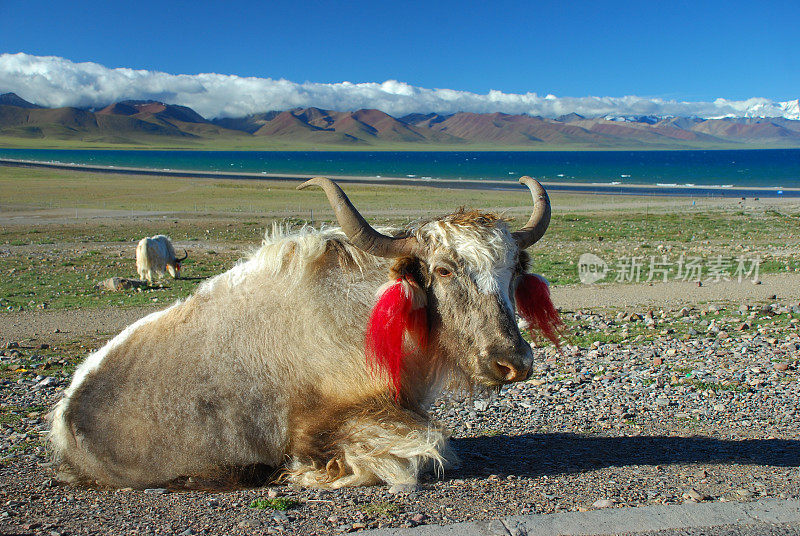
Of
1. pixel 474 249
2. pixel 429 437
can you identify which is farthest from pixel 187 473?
pixel 474 249

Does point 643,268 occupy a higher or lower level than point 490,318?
lower

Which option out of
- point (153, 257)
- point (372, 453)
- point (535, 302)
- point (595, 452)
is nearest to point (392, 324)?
point (372, 453)

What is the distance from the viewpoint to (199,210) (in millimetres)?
44500

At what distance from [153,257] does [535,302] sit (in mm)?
16960

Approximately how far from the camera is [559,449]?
6.48 meters

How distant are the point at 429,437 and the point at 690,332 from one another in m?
8.09

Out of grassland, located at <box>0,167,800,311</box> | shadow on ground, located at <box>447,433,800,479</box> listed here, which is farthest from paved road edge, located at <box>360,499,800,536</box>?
grassland, located at <box>0,167,800,311</box>

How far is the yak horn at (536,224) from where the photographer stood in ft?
18.0

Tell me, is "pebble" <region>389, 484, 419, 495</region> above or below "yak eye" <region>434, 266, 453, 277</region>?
below

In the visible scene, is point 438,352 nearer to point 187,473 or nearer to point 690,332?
point 187,473

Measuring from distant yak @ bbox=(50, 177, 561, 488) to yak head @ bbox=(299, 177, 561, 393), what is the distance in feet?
0.04

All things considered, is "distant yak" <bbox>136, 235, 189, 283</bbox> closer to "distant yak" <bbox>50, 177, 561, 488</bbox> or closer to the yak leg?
"distant yak" <bbox>50, 177, 561, 488</bbox>

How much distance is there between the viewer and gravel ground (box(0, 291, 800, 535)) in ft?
15.6

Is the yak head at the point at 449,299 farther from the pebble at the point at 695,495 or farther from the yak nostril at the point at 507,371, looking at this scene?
the pebble at the point at 695,495
